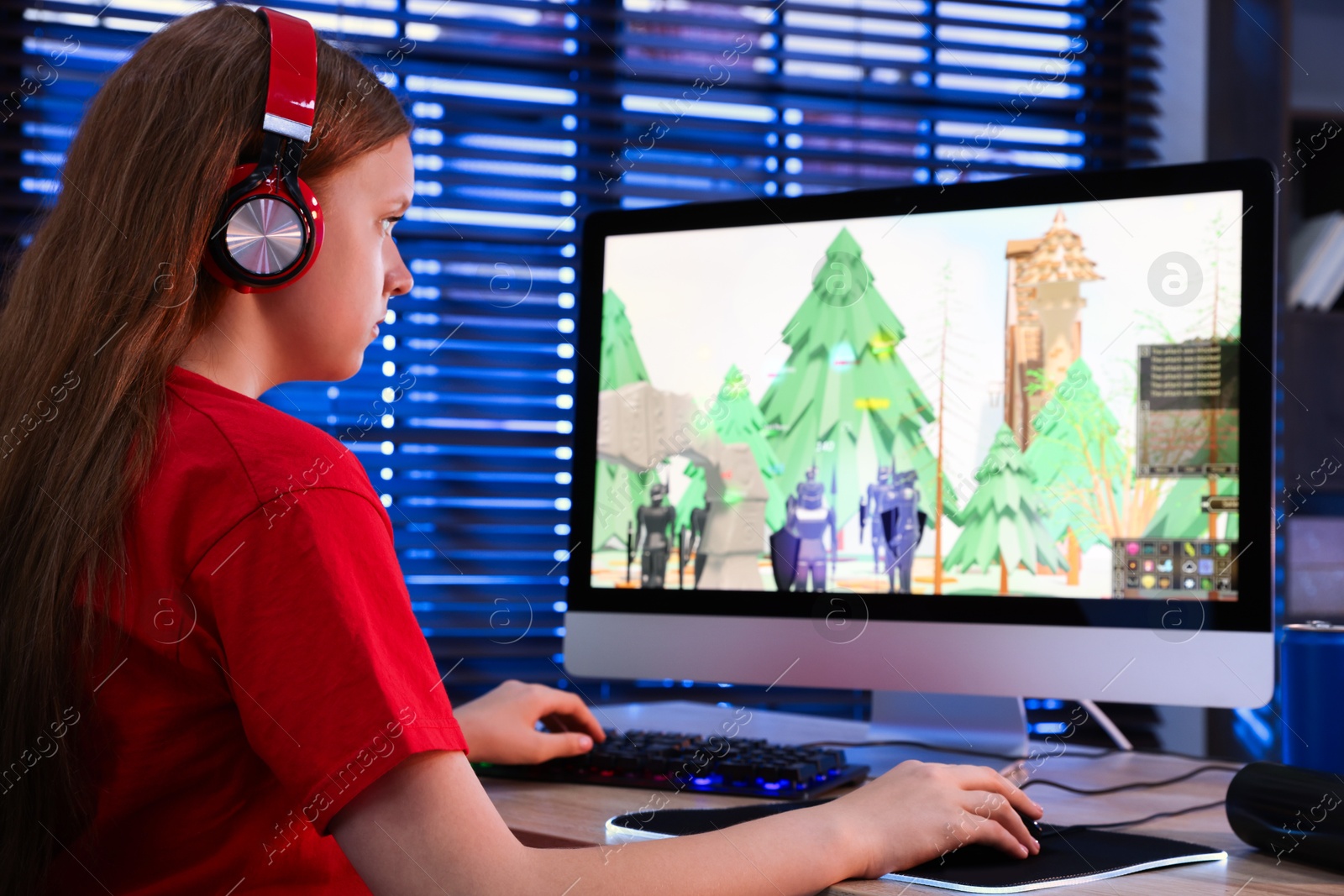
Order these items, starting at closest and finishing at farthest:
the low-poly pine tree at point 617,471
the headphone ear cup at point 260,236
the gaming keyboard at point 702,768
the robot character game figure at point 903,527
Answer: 1. the headphone ear cup at point 260,236
2. the gaming keyboard at point 702,768
3. the robot character game figure at point 903,527
4. the low-poly pine tree at point 617,471

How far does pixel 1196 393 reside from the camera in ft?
3.08

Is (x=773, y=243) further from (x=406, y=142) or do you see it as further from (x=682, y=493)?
(x=406, y=142)

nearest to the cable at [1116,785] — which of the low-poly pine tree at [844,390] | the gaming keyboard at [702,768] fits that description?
the gaming keyboard at [702,768]

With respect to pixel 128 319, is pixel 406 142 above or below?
above

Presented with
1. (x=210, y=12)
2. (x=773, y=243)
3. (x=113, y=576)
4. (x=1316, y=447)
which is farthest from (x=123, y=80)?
(x=1316, y=447)

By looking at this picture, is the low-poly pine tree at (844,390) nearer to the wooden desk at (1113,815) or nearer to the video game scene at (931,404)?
the video game scene at (931,404)

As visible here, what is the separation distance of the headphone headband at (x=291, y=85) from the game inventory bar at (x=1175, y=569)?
773mm

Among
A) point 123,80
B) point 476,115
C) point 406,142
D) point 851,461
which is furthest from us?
point 476,115

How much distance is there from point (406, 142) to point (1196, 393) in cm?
73

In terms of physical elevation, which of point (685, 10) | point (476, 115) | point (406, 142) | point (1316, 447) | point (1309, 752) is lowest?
point (1309, 752)

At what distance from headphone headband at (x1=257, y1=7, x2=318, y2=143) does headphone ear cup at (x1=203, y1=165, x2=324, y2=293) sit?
0.11 feet

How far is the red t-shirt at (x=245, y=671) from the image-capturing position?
510 mm

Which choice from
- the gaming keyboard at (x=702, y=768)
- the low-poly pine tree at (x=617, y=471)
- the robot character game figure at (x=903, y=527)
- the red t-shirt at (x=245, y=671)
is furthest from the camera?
the low-poly pine tree at (x=617, y=471)

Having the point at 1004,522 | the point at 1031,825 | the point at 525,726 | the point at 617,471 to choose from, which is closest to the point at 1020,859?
the point at 1031,825
